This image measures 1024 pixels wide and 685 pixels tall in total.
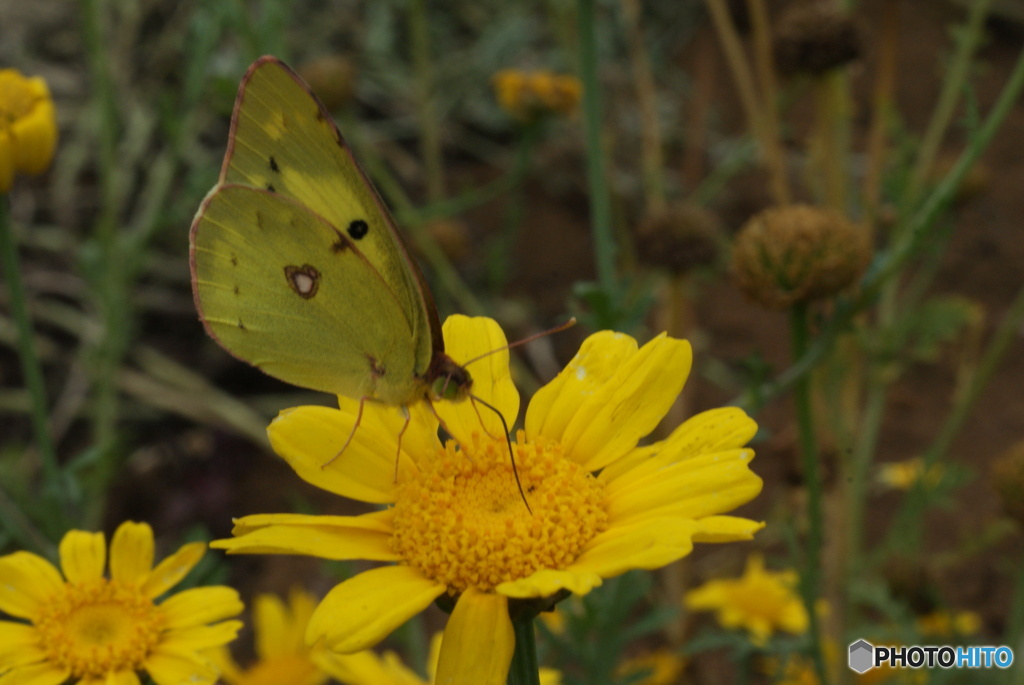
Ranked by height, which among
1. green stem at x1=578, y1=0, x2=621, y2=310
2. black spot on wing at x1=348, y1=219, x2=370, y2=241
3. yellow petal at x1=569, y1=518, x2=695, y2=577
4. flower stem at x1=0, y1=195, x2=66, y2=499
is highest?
green stem at x1=578, y1=0, x2=621, y2=310

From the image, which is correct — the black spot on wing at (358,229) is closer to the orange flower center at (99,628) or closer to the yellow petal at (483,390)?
the yellow petal at (483,390)

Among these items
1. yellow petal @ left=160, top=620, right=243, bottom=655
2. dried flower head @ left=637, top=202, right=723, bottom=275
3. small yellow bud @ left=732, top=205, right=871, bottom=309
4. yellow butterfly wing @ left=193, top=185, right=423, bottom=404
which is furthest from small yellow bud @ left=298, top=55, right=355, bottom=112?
yellow petal @ left=160, top=620, right=243, bottom=655

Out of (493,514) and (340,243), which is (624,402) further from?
(340,243)

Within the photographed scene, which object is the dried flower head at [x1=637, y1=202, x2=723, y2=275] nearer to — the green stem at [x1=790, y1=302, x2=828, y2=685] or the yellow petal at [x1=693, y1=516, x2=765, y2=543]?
the green stem at [x1=790, y1=302, x2=828, y2=685]

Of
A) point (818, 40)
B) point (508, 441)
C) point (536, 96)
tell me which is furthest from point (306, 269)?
point (536, 96)

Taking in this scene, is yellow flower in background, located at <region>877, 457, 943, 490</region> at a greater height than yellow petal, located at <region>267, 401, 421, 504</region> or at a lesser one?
greater

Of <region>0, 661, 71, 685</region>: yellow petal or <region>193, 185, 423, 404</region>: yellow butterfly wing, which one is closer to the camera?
<region>0, 661, 71, 685</region>: yellow petal
